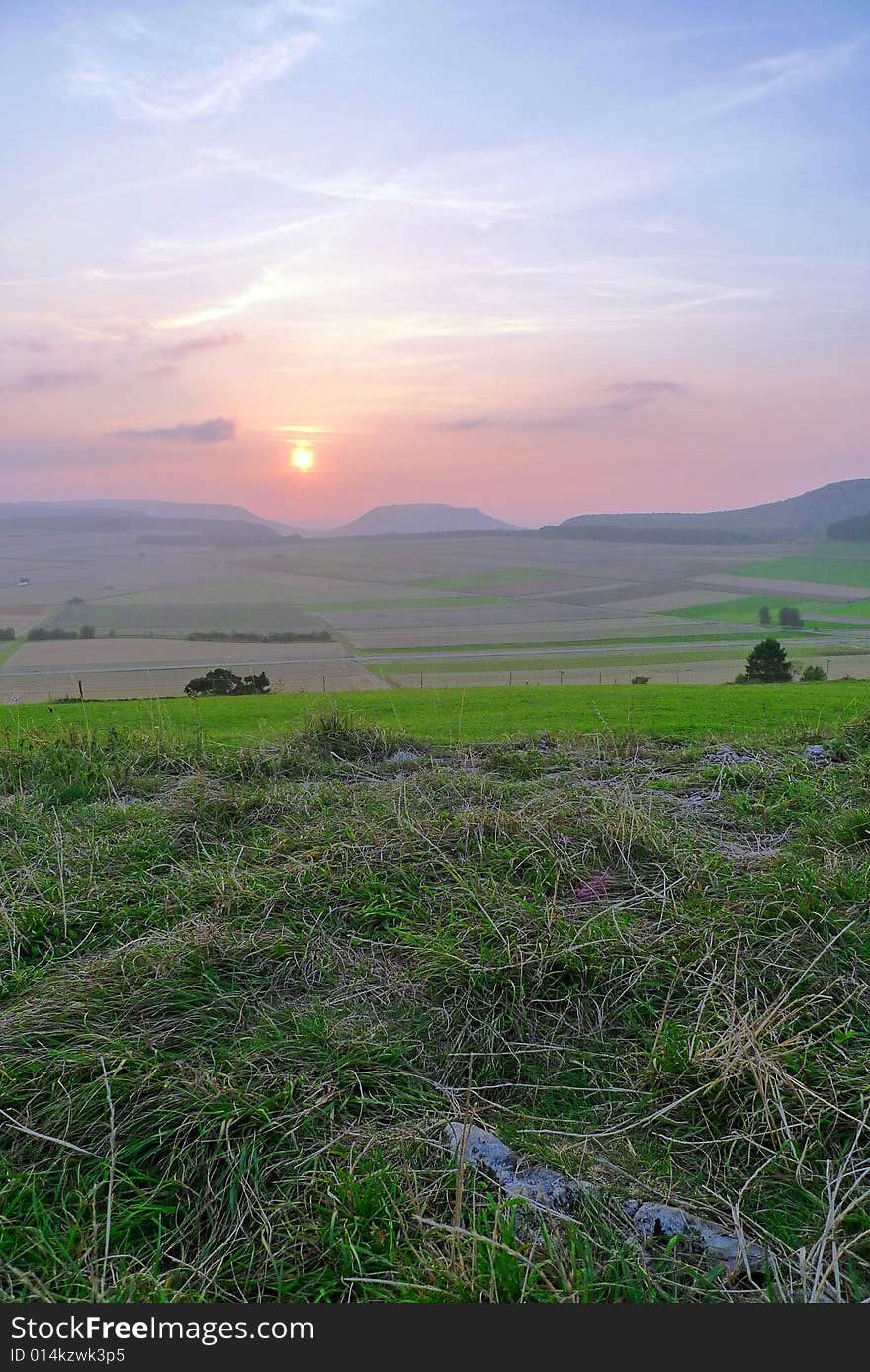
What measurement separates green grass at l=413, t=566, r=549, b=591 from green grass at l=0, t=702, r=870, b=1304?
64756mm

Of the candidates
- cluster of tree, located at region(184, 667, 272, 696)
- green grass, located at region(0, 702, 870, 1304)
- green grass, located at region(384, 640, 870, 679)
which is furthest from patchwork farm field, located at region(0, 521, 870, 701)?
green grass, located at region(0, 702, 870, 1304)

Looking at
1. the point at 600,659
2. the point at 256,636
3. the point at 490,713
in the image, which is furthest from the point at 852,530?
the point at 490,713

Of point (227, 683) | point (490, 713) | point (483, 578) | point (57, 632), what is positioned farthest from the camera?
point (483, 578)

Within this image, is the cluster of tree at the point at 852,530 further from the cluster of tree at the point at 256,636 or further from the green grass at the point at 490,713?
the green grass at the point at 490,713

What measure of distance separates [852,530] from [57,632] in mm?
78237

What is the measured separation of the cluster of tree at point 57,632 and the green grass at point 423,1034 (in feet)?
128

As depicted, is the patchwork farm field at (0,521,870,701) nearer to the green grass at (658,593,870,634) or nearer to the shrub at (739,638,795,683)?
the green grass at (658,593,870,634)

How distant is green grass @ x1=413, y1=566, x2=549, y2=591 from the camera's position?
7038cm

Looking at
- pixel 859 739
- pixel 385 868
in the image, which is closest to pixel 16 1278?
pixel 385 868

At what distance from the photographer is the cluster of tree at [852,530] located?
84.0 metres

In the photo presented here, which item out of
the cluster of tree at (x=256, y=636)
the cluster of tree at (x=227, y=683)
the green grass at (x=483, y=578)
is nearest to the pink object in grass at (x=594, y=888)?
the cluster of tree at (x=227, y=683)

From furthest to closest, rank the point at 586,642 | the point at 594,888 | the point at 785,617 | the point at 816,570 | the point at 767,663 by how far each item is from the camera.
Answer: the point at 816,570
the point at 785,617
the point at 586,642
the point at 767,663
the point at 594,888

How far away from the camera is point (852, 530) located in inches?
3388

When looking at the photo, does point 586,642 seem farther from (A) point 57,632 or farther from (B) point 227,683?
(B) point 227,683
